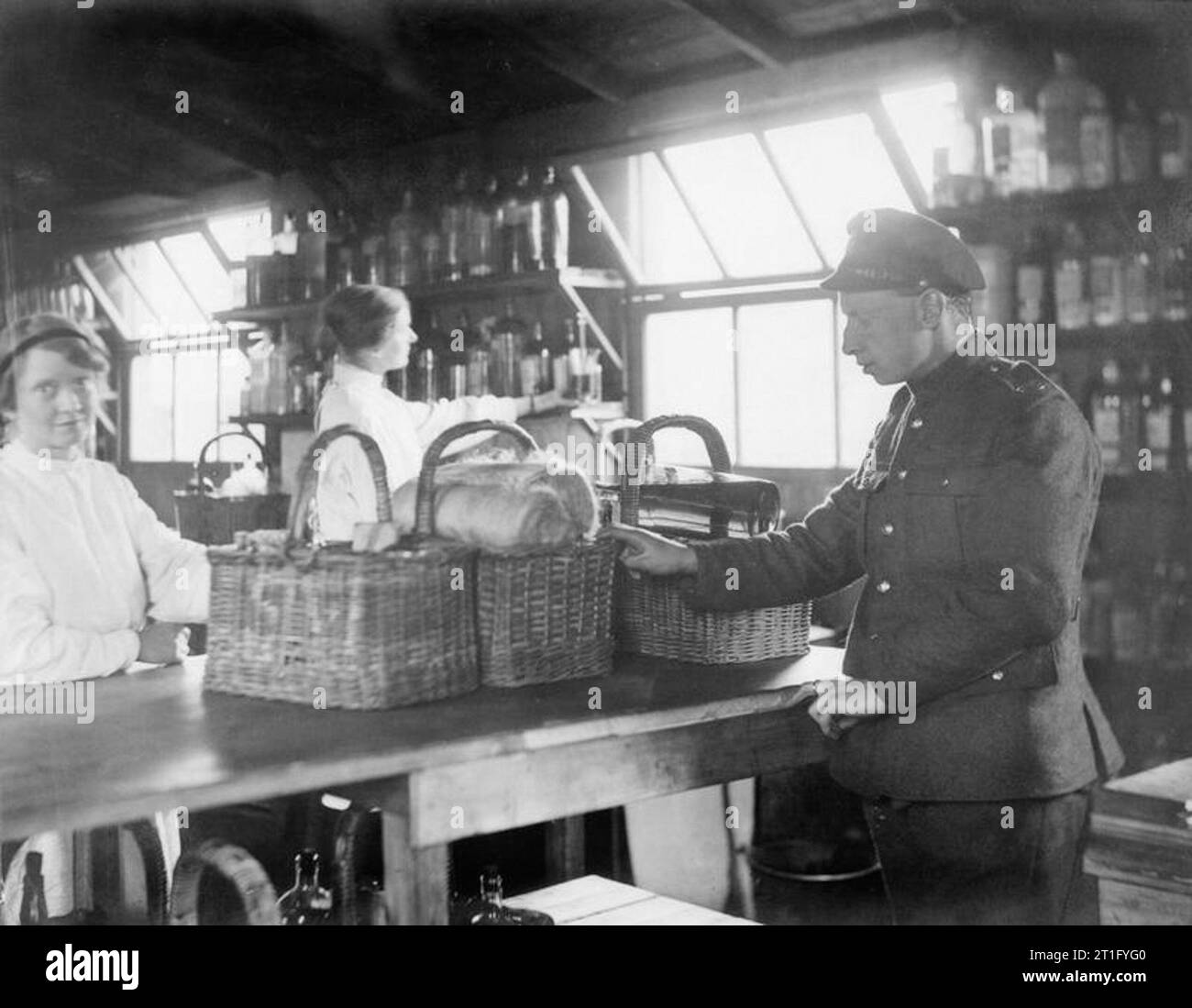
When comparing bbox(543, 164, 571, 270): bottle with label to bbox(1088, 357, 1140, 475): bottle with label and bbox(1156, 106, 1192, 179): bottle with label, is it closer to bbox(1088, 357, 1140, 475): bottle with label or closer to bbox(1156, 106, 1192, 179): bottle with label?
bbox(1088, 357, 1140, 475): bottle with label

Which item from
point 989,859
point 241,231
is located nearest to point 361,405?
point 989,859

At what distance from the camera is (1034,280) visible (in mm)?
3666

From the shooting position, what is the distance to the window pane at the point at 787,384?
15.3 feet

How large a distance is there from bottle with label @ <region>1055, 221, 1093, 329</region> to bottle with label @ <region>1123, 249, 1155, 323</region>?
0.34 ft

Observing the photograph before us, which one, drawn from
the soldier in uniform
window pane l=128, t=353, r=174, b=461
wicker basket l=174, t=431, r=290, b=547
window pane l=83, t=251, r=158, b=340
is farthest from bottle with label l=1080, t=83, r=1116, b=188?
window pane l=83, t=251, r=158, b=340

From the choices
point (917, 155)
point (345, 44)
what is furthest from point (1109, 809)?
point (345, 44)

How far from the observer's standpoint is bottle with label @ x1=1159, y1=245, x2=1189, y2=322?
11.2 ft

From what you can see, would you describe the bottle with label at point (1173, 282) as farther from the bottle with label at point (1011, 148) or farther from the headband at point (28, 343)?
the headband at point (28, 343)

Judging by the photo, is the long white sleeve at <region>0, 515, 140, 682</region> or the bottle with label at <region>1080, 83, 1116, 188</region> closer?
the long white sleeve at <region>0, 515, 140, 682</region>

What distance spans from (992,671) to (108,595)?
4.84 feet

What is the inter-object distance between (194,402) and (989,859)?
6.47 meters

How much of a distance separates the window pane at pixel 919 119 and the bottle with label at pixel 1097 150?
684mm

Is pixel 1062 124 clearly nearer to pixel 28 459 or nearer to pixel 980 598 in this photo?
pixel 980 598
